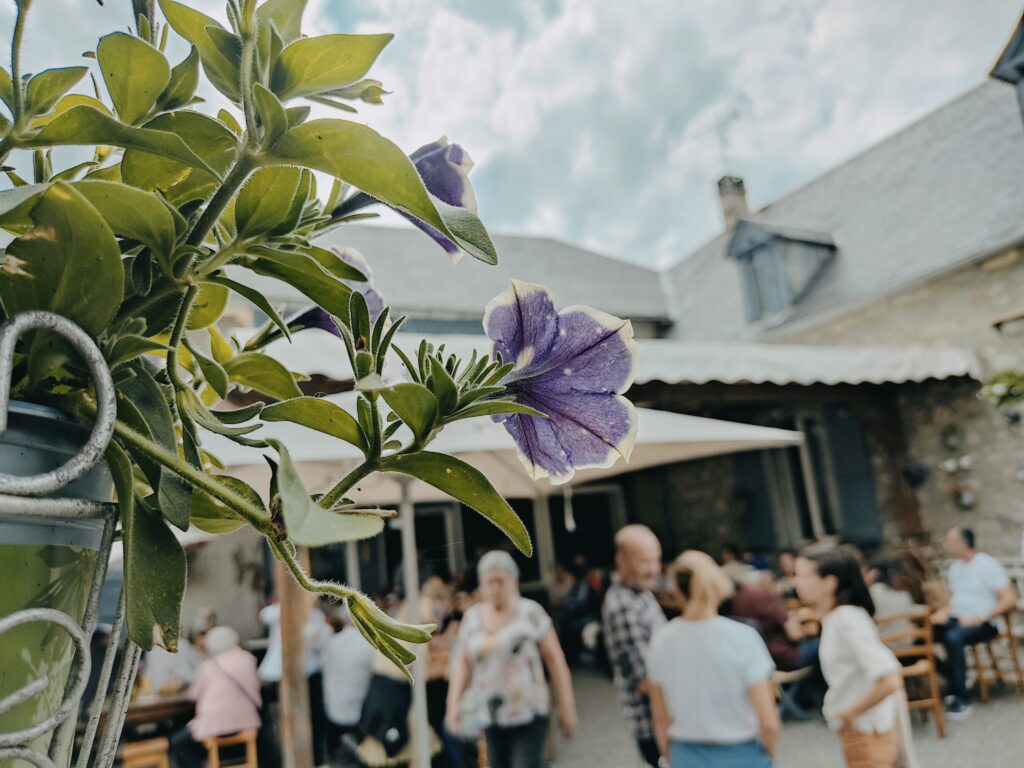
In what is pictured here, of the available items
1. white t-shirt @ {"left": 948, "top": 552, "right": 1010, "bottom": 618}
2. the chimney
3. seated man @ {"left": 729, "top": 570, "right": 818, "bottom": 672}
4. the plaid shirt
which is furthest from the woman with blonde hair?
the chimney

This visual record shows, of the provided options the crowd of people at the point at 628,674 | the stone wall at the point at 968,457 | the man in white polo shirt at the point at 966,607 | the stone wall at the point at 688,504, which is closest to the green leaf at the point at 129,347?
the crowd of people at the point at 628,674

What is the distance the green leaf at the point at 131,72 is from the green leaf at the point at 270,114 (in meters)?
0.08

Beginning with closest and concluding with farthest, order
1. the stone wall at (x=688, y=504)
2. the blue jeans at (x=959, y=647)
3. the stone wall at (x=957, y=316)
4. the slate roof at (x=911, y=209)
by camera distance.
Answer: the blue jeans at (x=959, y=647)
the stone wall at (x=957, y=316)
the slate roof at (x=911, y=209)
the stone wall at (x=688, y=504)

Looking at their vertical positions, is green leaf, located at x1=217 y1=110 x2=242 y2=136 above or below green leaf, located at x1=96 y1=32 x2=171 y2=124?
above

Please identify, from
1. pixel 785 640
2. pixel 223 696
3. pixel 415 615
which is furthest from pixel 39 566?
pixel 785 640

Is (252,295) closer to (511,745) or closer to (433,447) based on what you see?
(433,447)

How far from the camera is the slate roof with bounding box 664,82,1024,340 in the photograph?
7836mm

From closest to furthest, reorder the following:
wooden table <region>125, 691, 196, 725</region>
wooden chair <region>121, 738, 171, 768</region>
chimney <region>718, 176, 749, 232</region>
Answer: wooden chair <region>121, 738, 171, 768</region> < wooden table <region>125, 691, 196, 725</region> < chimney <region>718, 176, 749, 232</region>

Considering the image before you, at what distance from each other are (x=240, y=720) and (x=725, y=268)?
9279 millimetres

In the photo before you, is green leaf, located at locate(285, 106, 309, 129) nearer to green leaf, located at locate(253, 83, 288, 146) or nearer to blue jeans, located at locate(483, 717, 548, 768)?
green leaf, located at locate(253, 83, 288, 146)

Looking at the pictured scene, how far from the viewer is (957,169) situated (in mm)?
8656

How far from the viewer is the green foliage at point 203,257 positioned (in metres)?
0.30

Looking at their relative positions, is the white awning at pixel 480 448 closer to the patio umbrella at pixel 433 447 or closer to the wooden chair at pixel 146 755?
the patio umbrella at pixel 433 447

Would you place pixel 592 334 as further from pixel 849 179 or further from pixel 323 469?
pixel 849 179
